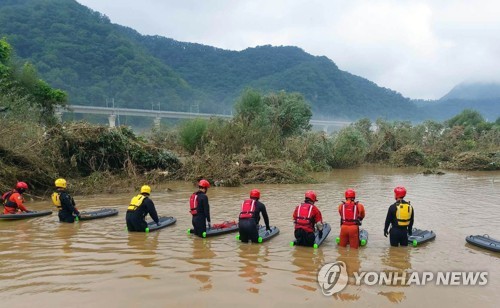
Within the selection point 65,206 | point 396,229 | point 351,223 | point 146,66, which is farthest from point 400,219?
point 146,66

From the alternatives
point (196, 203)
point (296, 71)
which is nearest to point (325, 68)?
point (296, 71)

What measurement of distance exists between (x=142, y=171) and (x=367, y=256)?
1565 cm

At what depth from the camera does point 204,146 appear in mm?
25875

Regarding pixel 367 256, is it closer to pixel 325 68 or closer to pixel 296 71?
pixel 296 71

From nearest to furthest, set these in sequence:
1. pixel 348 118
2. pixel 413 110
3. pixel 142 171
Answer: pixel 142 171, pixel 348 118, pixel 413 110

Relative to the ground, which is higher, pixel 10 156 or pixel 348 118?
pixel 348 118

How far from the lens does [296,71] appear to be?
114250 mm

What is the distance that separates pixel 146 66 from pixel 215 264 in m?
75.4

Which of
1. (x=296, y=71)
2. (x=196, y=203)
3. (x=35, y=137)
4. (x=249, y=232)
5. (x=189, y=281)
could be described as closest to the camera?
(x=189, y=281)

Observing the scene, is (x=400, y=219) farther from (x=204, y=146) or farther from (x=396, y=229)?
(x=204, y=146)

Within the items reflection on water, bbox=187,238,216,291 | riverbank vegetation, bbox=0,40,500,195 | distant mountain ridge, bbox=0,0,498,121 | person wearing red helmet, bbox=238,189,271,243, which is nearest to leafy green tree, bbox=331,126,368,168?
riverbank vegetation, bbox=0,40,500,195

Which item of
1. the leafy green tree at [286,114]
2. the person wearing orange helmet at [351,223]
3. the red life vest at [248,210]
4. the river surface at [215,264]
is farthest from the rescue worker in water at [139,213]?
the leafy green tree at [286,114]

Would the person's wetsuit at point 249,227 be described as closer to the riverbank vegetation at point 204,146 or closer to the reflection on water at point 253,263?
the reflection on water at point 253,263

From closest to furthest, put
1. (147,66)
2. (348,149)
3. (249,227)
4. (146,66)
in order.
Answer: (249,227)
(348,149)
(146,66)
(147,66)
